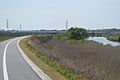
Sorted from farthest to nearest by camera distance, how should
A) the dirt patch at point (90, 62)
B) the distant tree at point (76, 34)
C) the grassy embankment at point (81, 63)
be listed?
1. the distant tree at point (76, 34)
2. the dirt patch at point (90, 62)
3. the grassy embankment at point (81, 63)

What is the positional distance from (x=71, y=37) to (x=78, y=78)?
106431 mm

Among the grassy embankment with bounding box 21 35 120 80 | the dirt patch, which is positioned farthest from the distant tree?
the grassy embankment with bounding box 21 35 120 80

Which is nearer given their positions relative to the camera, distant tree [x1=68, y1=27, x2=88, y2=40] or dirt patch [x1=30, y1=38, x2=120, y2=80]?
dirt patch [x1=30, y1=38, x2=120, y2=80]

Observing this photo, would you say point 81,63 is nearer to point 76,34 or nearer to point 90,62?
point 90,62

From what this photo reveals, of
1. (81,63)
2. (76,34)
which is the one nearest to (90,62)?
(81,63)

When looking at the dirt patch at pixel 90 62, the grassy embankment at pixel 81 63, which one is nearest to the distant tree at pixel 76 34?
the dirt patch at pixel 90 62

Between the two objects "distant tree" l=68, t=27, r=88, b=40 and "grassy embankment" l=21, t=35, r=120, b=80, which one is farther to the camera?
"distant tree" l=68, t=27, r=88, b=40

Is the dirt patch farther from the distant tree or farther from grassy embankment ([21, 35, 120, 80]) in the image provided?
the distant tree

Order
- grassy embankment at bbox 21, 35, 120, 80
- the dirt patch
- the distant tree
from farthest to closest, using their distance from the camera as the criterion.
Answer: the distant tree < the dirt patch < grassy embankment at bbox 21, 35, 120, 80

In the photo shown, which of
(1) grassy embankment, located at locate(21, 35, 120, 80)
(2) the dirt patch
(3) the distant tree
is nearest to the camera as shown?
(1) grassy embankment, located at locate(21, 35, 120, 80)

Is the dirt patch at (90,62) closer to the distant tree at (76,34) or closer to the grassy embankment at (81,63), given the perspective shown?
the grassy embankment at (81,63)

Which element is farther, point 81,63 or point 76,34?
point 76,34

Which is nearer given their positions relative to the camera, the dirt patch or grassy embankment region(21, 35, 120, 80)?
grassy embankment region(21, 35, 120, 80)

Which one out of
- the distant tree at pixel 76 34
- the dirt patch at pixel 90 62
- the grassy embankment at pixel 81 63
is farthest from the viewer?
the distant tree at pixel 76 34
